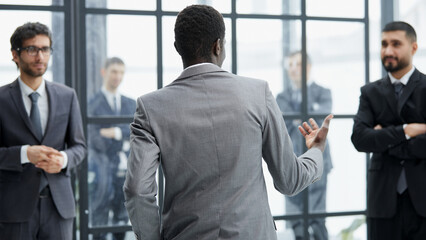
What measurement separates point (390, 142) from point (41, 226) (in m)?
1.88

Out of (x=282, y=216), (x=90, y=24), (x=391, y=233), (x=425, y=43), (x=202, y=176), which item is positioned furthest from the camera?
(x=425, y=43)

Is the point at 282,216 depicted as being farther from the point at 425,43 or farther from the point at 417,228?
the point at 425,43

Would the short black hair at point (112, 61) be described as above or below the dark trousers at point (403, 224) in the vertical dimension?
above

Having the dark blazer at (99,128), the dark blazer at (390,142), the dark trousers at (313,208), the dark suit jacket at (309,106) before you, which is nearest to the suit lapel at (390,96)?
the dark blazer at (390,142)

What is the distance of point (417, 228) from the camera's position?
3037mm

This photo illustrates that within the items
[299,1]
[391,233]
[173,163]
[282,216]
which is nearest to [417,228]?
[391,233]

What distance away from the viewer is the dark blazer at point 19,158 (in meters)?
2.76

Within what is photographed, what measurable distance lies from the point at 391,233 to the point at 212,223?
1881 mm

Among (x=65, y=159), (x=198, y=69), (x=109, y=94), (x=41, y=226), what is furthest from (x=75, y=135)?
(x=198, y=69)

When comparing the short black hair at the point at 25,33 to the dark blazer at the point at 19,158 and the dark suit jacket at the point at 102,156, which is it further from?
the dark suit jacket at the point at 102,156

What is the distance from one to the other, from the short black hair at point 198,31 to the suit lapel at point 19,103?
1.48m

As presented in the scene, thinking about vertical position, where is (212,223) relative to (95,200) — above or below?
above

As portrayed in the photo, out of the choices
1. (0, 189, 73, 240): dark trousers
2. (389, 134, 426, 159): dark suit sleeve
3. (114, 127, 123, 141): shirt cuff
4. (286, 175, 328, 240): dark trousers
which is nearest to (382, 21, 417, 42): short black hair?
(389, 134, 426, 159): dark suit sleeve

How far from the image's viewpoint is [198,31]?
5.21 feet
